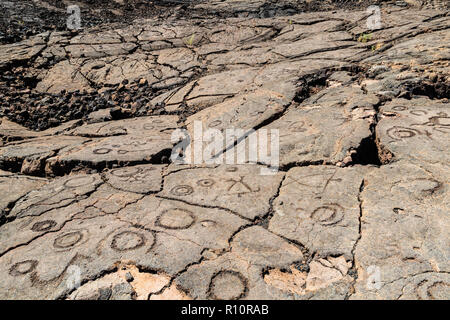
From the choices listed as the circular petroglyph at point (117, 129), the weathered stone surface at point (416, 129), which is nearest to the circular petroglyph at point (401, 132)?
the weathered stone surface at point (416, 129)

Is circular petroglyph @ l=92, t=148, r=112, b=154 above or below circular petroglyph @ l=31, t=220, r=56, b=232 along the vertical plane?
above

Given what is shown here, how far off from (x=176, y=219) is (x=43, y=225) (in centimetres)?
70

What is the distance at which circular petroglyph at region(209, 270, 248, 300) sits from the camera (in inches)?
50.5

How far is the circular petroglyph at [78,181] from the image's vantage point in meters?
2.20

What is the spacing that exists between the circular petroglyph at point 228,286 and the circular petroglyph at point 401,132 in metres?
1.37

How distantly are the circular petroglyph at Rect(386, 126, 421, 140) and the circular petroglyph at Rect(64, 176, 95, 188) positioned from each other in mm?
1949

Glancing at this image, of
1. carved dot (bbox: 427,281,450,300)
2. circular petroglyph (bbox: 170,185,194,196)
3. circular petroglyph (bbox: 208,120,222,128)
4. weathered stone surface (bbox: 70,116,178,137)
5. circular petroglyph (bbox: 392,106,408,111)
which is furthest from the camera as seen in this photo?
weathered stone surface (bbox: 70,116,178,137)

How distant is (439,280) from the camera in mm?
1223

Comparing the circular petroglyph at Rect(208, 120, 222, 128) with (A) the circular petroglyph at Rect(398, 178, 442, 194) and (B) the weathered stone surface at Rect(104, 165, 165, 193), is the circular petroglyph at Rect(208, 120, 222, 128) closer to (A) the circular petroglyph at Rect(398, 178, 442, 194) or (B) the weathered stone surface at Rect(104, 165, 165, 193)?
(B) the weathered stone surface at Rect(104, 165, 165, 193)

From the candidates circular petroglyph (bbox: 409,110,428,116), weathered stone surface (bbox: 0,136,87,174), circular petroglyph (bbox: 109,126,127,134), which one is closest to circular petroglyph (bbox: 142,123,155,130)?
circular petroglyph (bbox: 109,126,127,134)

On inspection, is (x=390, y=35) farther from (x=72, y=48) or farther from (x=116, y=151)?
(x=72, y=48)

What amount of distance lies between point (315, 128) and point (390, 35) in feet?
7.75

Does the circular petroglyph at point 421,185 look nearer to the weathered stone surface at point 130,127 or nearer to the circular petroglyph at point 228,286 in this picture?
the circular petroglyph at point 228,286

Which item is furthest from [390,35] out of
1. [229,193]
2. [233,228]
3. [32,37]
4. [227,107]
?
[32,37]
